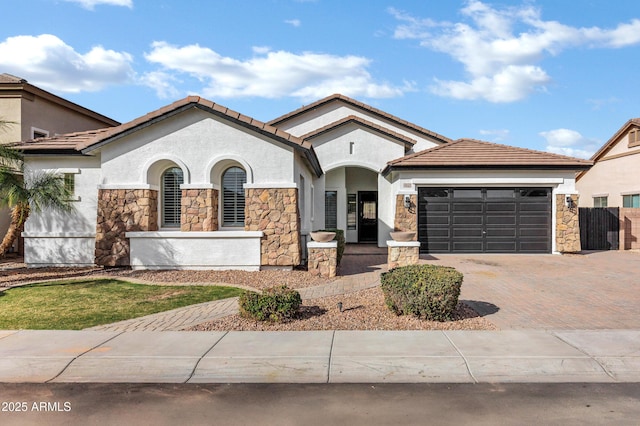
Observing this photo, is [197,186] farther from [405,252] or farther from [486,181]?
[486,181]

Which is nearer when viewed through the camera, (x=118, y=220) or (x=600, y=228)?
(x=118, y=220)

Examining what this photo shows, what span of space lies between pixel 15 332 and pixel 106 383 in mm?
3234

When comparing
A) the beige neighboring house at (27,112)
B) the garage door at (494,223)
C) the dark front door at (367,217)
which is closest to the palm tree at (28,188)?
the beige neighboring house at (27,112)

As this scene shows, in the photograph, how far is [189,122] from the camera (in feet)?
46.4

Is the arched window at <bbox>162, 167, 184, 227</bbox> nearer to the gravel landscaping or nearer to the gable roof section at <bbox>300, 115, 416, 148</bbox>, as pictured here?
the gravel landscaping

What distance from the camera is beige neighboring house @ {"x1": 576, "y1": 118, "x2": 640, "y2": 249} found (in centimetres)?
2181

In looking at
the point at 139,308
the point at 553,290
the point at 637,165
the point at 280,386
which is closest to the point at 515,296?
the point at 553,290

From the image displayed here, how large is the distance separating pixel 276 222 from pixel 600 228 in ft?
55.0

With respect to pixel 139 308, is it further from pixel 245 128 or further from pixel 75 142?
pixel 75 142

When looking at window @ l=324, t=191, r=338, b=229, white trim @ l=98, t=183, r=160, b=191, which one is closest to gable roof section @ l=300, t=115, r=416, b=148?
window @ l=324, t=191, r=338, b=229

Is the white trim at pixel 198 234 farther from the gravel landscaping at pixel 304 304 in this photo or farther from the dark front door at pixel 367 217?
the dark front door at pixel 367 217

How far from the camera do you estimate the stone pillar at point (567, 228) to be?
61.9ft

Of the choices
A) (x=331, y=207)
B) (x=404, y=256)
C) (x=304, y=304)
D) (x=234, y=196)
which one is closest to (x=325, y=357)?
(x=304, y=304)

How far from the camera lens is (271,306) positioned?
8.33 metres
